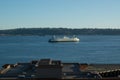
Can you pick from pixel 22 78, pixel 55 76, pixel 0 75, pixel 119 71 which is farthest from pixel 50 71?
pixel 119 71

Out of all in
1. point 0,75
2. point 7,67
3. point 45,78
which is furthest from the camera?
point 7,67

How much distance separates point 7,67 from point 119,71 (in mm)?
13530

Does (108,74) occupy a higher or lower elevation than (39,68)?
lower

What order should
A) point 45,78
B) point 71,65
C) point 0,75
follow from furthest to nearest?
1. point 71,65
2. point 0,75
3. point 45,78

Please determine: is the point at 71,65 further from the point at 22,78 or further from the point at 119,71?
the point at 22,78

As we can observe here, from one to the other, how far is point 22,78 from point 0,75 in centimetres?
448

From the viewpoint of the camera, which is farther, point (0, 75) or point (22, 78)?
point (0, 75)

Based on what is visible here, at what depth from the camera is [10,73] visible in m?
39.0

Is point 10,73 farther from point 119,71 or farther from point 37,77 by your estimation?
point 119,71

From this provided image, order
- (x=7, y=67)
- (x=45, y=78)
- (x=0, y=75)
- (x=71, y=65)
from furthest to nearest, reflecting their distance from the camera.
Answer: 1. (x=71, y=65)
2. (x=7, y=67)
3. (x=0, y=75)
4. (x=45, y=78)

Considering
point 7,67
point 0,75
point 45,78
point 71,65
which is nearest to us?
point 45,78

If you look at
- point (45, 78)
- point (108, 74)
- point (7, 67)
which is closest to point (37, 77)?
point (45, 78)

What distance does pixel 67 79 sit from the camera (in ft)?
106

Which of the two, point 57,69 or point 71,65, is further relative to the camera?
point 71,65
